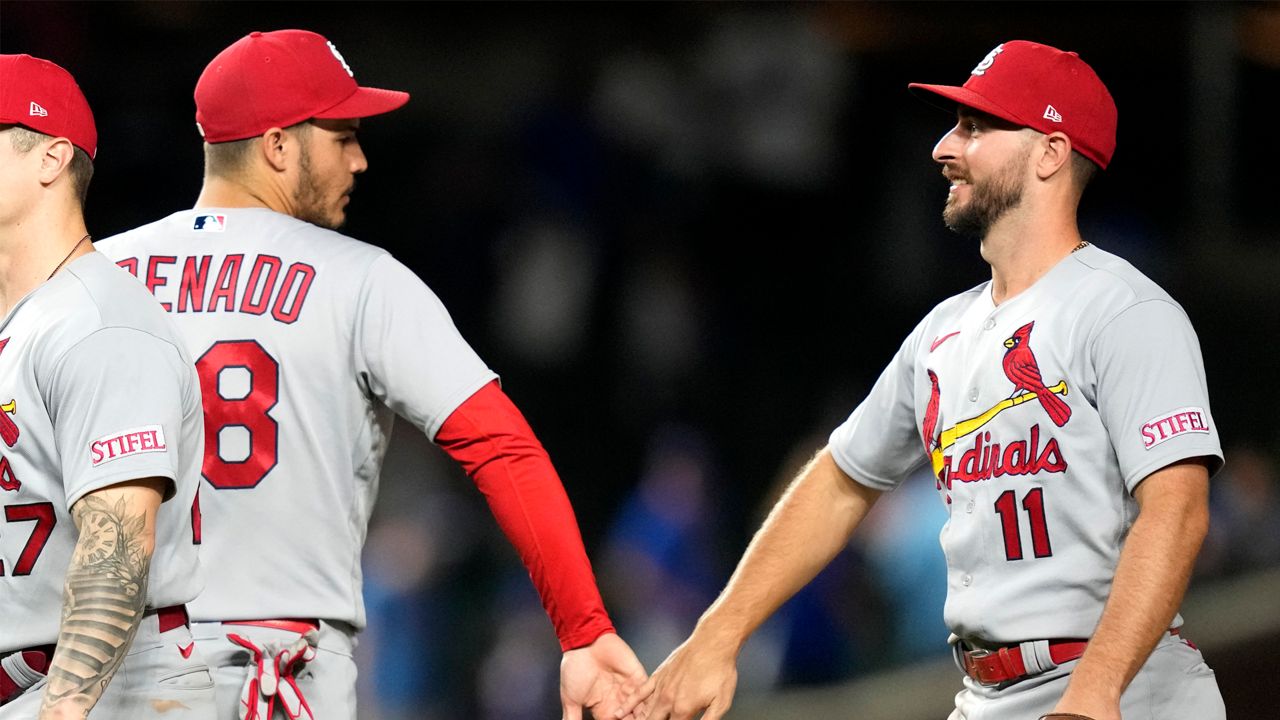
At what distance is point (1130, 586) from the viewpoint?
2.62 m

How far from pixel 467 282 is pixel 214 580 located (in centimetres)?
679

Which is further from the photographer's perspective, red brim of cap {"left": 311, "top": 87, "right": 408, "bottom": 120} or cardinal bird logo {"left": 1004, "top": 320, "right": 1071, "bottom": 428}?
red brim of cap {"left": 311, "top": 87, "right": 408, "bottom": 120}

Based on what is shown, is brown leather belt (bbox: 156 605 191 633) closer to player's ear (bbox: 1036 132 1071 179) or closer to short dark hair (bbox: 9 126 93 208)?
short dark hair (bbox: 9 126 93 208)

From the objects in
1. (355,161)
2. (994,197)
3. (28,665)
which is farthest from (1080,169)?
(28,665)

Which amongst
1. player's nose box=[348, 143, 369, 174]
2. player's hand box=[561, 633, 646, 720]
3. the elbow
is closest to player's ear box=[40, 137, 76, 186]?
player's nose box=[348, 143, 369, 174]

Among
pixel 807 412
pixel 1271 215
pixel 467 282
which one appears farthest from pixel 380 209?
pixel 1271 215

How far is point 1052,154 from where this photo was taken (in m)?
3.16

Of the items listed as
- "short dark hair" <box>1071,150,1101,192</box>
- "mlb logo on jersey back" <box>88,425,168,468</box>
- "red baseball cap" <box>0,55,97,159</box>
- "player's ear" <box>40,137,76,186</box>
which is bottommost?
"mlb logo on jersey back" <box>88,425,168,468</box>

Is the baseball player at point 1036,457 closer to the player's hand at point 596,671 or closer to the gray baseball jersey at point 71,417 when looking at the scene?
the player's hand at point 596,671

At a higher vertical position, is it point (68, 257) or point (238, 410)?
point (68, 257)

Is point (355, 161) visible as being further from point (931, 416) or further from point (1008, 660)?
point (1008, 660)

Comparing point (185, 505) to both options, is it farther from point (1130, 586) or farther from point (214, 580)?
point (1130, 586)

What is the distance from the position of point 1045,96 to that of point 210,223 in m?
1.71

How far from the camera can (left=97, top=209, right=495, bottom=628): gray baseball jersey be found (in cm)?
303
